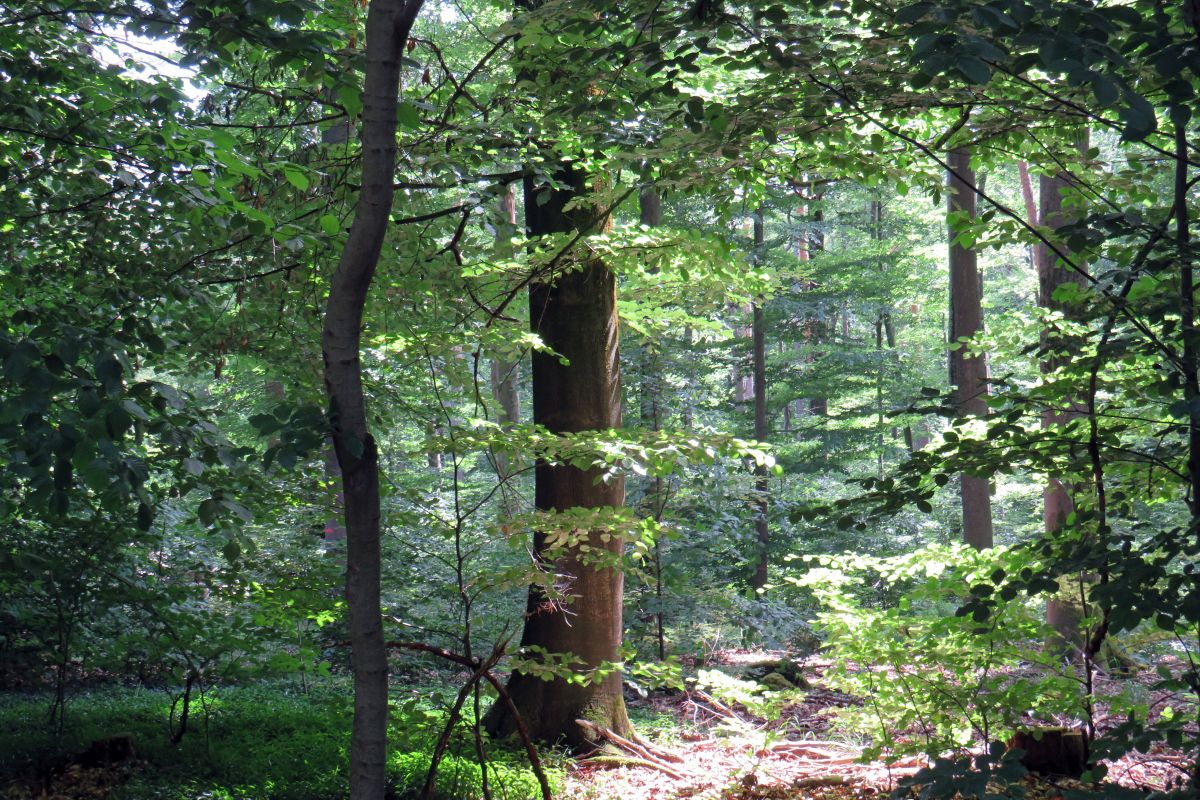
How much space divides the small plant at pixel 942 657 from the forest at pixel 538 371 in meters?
0.03

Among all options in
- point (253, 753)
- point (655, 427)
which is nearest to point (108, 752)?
point (253, 753)

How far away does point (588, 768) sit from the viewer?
18.5 ft

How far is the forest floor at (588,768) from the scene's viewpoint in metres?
A: 4.61

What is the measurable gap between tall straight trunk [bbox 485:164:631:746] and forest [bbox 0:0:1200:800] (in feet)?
0.08

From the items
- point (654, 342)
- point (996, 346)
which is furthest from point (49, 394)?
point (654, 342)

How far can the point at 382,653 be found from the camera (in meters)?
2.33

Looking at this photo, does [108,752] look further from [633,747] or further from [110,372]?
[110,372]

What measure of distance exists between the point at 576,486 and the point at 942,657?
2666mm

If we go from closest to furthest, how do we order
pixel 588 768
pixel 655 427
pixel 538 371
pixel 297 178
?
pixel 297 178
pixel 588 768
pixel 538 371
pixel 655 427

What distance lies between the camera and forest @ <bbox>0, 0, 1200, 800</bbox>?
2268 millimetres

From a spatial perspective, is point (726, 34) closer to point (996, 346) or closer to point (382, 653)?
point (382, 653)

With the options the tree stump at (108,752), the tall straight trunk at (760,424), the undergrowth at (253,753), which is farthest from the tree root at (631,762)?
the tall straight trunk at (760,424)

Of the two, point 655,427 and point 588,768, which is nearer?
point 588,768

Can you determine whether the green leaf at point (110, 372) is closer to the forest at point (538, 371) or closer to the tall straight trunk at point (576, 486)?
the forest at point (538, 371)
